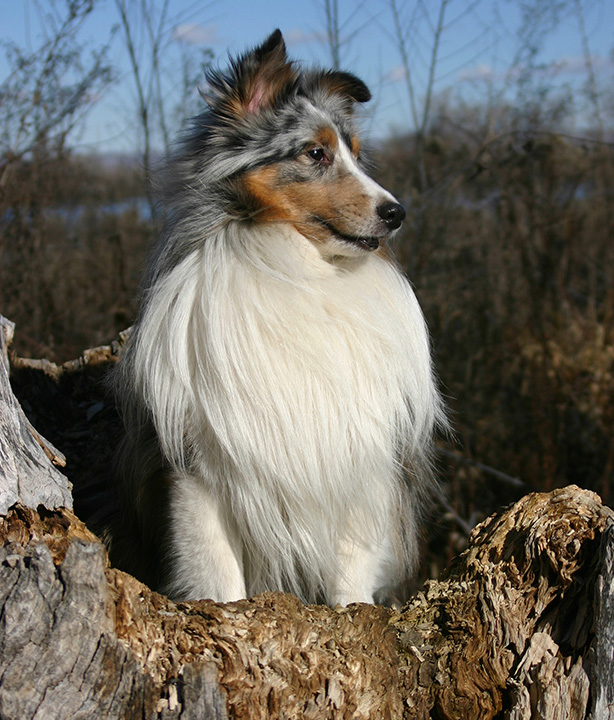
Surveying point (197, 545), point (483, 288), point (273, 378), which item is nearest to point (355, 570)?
point (197, 545)

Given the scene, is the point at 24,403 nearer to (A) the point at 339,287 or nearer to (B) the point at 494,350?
(A) the point at 339,287

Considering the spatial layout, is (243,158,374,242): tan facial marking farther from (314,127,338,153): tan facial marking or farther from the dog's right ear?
the dog's right ear

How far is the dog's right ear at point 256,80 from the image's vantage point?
2.79 metres

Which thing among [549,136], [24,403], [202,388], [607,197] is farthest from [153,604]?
[607,197]

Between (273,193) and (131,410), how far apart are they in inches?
39.9

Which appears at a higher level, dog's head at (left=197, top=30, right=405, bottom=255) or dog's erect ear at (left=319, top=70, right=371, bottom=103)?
dog's erect ear at (left=319, top=70, right=371, bottom=103)

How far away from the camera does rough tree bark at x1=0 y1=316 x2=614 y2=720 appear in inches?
65.7

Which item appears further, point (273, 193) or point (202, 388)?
point (273, 193)

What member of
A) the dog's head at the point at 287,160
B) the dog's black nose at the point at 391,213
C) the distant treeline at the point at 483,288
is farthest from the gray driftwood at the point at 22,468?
the distant treeline at the point at 483,288

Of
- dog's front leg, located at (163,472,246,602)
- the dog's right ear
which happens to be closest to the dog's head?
the dog's right ear

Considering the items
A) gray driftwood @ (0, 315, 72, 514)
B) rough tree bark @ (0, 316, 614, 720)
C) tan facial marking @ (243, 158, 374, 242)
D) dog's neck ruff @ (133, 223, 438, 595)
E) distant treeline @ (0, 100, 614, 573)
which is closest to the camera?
rough tree bark @ (0, 316, 614, 720)

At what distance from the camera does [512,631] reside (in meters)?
2.13

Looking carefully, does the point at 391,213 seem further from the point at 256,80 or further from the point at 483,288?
the point at 483,288

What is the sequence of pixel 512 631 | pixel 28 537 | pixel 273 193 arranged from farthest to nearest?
pixel 273 193
pixel 512 631
pixel 28 537
